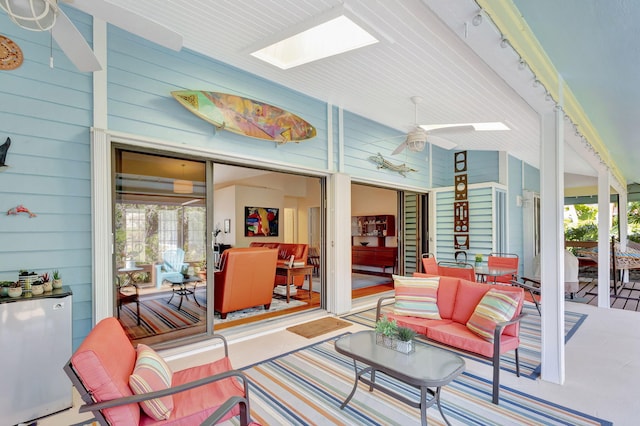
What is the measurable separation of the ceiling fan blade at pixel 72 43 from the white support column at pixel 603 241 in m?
7.66

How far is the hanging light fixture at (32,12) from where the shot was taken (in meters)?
1.59

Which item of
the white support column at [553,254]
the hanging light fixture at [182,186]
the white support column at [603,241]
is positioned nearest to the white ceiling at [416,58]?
the white support column at [553,254]

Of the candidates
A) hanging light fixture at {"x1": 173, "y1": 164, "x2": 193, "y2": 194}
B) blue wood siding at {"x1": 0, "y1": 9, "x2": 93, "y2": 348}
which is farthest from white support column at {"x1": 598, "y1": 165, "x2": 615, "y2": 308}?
blue wood siding at {"x1": 0, "y1": 9, "x2": 93, "y2": 348}

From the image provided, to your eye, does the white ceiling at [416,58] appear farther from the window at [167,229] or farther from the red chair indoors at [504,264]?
the red chair indoors at [504,264]

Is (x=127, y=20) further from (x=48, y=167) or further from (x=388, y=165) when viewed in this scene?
(x=388, y=165)

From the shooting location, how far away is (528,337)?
416cm

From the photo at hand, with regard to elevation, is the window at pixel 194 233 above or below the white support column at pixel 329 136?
below

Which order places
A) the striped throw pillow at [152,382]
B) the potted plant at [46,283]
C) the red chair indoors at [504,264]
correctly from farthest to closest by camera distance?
the red chair indoors at [504,264] → the potted plant at [46,283] → the striped throw pillow at [152,382]

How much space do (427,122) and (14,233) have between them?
5.33 meters

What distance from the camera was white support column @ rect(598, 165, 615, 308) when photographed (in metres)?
5.71

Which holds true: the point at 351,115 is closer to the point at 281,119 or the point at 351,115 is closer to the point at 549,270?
the point at 281,119

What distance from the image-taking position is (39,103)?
280 cm

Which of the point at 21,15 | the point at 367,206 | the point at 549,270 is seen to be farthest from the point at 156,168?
the point at 367,206

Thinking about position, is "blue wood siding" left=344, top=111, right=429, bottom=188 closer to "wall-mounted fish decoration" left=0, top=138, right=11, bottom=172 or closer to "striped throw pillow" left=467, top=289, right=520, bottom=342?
"striped throw pillow" left=467, top=289, right=520, bottom=342
